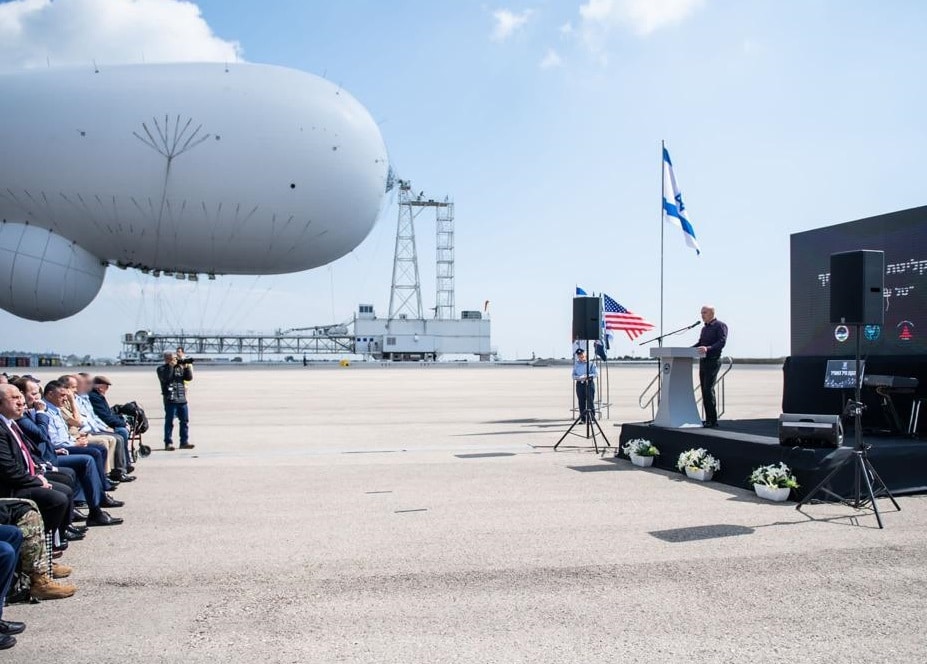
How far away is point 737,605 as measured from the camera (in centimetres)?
468

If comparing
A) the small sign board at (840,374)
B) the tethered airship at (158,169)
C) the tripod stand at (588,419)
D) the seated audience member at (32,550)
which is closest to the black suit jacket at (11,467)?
the seated audience member at (32,550)

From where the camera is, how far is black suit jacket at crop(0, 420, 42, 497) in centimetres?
504

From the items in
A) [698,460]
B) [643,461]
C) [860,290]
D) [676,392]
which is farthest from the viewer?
[676,392]

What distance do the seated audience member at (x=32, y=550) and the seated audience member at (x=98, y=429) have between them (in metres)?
4.39

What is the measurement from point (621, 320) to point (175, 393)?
12117mm

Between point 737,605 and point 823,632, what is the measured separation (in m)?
0.58

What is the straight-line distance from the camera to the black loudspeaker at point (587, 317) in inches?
492

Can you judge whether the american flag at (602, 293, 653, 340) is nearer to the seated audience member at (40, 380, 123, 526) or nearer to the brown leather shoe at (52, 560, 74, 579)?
the seated audience member at (40, 380, 123, 526)

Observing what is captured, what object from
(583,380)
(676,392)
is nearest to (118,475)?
(676,392)

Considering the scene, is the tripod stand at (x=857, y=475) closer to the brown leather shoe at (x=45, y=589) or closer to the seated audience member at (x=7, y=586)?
the brown leather shoe at (x=45, y=589)

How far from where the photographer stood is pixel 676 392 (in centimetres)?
1098

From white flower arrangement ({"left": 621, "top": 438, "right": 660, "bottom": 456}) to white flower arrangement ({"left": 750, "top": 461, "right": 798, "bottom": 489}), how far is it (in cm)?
227

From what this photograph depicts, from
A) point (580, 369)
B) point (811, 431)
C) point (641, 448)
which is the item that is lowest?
point (641, 448)

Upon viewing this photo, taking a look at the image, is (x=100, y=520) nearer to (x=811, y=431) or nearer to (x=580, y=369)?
(x=811, y=431)
